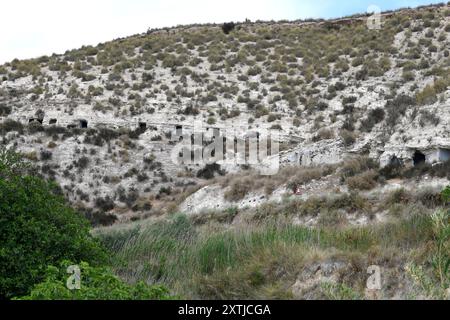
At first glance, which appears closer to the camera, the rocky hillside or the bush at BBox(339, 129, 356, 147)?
the rocky hillside

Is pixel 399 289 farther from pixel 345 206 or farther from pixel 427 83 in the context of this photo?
pixel 427 83

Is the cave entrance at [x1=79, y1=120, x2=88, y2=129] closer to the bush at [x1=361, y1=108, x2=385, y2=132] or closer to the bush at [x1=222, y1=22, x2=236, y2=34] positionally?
the bush at [x1=361, y1=108, x2=385, y2=132]

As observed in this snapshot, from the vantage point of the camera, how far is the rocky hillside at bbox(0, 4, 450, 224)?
2411cm

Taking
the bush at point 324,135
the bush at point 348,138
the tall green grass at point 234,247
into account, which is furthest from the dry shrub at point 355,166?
the tall green grass at point 234,247

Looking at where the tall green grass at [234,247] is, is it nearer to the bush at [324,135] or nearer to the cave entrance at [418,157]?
the cave entrance at [418,157]

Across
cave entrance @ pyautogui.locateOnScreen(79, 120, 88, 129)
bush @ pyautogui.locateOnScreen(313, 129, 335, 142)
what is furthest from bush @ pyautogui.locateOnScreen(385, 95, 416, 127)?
cave entrance @ pyautogui.locateOnScreen(79, 120, 88, 129)

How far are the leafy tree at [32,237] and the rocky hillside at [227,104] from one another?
1206 centimetres

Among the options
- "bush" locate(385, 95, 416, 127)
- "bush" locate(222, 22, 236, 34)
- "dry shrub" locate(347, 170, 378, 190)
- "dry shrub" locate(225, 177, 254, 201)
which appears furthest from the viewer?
"bush" locate(222, 22, 236, 34)

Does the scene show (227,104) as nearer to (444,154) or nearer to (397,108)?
(397,108)

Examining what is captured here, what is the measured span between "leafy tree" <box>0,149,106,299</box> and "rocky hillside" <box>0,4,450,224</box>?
12.1 metres

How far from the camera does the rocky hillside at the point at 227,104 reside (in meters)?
24.1

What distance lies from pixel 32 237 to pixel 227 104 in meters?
26.3
